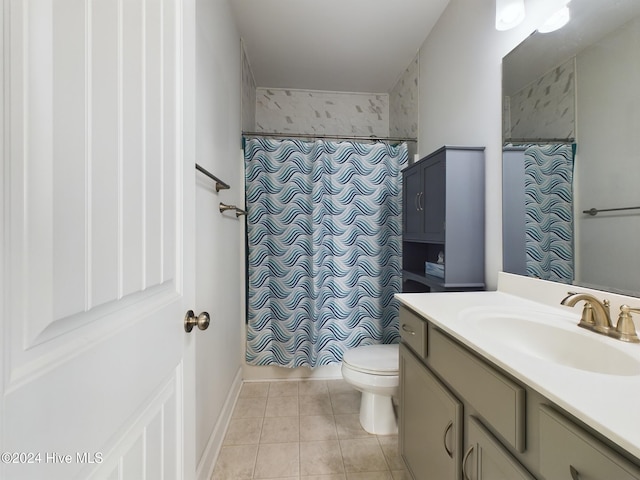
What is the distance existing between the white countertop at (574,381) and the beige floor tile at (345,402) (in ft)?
4.02

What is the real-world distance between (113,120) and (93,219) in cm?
17

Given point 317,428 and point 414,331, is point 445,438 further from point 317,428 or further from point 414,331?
point 317,428

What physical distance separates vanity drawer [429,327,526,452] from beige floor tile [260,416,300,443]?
1.11m

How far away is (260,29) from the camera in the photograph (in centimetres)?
199

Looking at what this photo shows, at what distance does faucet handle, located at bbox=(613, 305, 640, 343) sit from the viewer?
2.50 ft

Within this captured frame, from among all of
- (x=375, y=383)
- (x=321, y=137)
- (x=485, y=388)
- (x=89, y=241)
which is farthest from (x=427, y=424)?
(x=321, y=137)

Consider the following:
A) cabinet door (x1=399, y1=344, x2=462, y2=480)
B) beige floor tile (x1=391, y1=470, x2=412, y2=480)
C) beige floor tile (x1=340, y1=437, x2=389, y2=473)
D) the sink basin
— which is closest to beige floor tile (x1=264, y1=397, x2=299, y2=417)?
beige floor tile (x1=340, y1=437, x2=389, y2=473)

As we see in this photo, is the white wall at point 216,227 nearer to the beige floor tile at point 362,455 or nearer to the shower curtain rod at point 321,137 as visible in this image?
the shower curtain rod at point 321,137

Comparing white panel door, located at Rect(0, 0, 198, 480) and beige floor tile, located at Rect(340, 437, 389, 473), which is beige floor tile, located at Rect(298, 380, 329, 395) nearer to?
beige floor tile, located at Rect(340, 437, 389, 473)

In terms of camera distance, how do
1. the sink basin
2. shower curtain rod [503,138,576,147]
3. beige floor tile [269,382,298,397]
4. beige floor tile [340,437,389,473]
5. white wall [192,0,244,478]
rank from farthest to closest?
beige floor tile [269,382,298,397]
beige floor tile [340,437,389,473]
white wall [192,0,244,478]
shower curtain rod [503,138,576,147]
the sink basin

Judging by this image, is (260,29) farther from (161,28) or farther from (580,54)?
(580,54)

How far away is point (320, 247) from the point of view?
2170mm

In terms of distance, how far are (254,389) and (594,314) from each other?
2064 mm

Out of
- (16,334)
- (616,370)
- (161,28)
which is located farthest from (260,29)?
(616,370)
